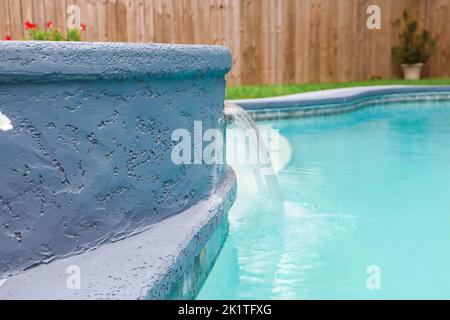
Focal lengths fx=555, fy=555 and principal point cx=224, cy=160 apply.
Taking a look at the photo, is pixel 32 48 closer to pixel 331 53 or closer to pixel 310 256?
pixel 310 256

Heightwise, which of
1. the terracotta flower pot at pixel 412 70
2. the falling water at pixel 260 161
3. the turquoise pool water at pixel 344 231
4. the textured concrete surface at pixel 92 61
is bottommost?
the turquoise pool water at pixel 344 231

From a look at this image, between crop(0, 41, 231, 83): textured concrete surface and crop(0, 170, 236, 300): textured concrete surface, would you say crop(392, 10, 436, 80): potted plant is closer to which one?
crop(0, 41, 231, 83): textured concrete surface

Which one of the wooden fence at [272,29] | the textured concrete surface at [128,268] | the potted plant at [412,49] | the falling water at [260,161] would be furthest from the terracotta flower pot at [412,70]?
the textured concrete surface at [128,268]

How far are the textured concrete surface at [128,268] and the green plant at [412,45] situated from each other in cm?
926

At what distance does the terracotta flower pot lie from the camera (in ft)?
34.4

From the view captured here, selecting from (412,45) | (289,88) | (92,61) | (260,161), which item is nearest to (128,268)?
(92,61)

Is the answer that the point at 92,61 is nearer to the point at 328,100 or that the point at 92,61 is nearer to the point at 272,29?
the point at 328,100

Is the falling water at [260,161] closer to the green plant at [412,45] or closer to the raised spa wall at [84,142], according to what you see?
the raised spa wall at [84,142]

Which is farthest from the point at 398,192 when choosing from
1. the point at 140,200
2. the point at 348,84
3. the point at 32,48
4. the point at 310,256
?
the point at 348,84

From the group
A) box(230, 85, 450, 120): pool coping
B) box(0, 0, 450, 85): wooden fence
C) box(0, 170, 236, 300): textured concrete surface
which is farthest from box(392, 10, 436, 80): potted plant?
box(0, 170, 236, 300): textured concrete surface

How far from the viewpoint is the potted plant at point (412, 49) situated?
10.4m

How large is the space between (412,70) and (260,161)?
7.18m

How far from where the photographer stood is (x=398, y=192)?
396 centimetres

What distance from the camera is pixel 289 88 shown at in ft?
28.7
